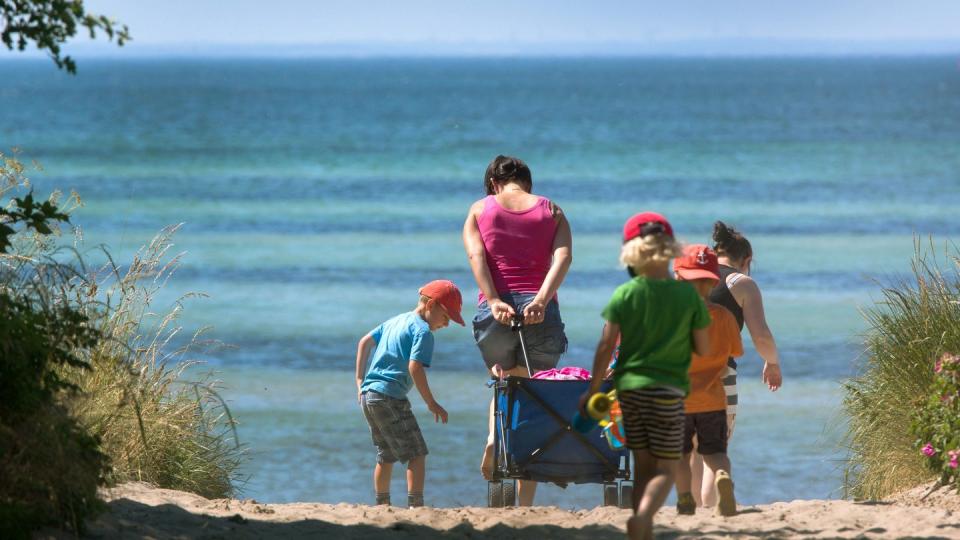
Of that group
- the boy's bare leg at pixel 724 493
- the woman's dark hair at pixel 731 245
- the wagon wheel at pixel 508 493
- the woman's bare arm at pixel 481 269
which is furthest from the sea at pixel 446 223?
the wagon wheel at pixel 508 493

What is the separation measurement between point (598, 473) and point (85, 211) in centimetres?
2644

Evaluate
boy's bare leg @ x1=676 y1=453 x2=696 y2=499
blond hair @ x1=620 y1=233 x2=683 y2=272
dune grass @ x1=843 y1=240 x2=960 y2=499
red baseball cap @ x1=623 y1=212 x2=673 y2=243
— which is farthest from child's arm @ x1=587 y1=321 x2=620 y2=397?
dune grass @ x1=843 y1=240 x2=960 y2=499

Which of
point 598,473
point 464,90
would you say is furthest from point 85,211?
point 464,90

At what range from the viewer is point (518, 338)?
21.6 ft

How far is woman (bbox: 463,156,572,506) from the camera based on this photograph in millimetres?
6555

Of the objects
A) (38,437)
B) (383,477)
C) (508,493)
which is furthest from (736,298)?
(38,437)

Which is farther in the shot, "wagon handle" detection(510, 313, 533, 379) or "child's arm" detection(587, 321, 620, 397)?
"wagon handle" detection(510, 313, 533, 379)

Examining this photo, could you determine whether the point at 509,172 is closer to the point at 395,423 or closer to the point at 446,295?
the point at 446,295

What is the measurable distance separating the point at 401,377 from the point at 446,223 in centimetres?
2175

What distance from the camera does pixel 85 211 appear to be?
1203 inches

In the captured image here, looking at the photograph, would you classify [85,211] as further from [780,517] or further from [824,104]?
[824,104]

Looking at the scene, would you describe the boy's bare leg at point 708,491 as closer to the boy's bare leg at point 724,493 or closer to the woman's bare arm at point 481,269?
the boy's bare leg at point 724,493

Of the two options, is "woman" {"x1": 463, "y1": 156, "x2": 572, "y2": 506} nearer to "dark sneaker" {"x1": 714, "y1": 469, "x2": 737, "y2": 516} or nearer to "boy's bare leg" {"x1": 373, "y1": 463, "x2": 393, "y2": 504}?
"boy's bare leg" {"x1": 373, "y1": 463, "x2": 393, "y2": 504}

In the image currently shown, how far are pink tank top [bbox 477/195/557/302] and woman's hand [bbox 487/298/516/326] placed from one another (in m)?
0.20
